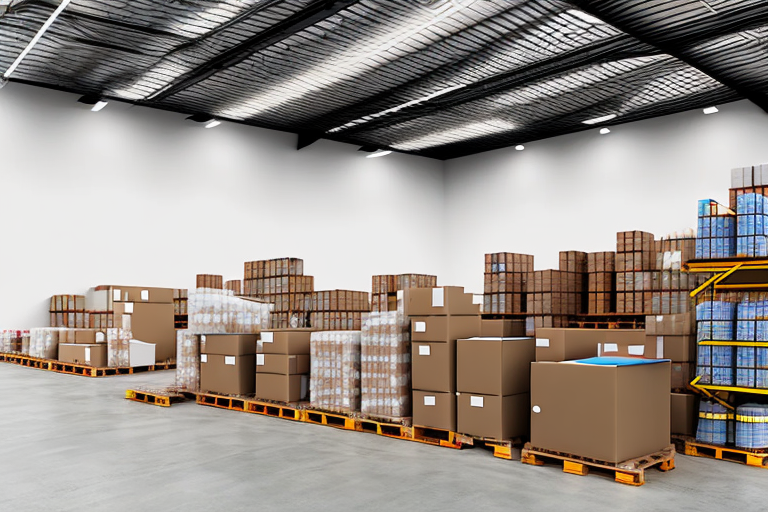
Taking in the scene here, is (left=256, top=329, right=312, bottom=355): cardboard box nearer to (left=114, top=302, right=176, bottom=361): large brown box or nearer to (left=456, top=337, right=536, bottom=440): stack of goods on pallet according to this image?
Result: (left=456, top=337, right=536, bottom=440): stack of goods on pallet

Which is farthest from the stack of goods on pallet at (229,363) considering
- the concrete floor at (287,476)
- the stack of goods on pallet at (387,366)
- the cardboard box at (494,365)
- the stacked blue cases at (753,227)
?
the stacked blue cases at (753,227)

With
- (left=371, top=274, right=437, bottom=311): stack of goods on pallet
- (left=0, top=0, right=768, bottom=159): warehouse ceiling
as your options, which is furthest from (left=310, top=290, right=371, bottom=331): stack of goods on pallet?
(left=0, top=0, right=768, bottom=159): warehouse ceiling

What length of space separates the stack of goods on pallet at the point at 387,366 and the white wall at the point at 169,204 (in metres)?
10.5

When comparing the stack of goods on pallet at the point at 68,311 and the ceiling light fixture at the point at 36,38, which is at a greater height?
the ceiling light fixture at the point at 36,38

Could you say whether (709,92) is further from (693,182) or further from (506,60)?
(506,60)

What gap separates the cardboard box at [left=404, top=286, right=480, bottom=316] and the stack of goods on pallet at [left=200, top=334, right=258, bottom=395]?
269 centimetres

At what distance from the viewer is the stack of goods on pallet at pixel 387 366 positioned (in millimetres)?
6531

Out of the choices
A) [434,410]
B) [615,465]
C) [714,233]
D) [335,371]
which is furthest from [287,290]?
[615,465]

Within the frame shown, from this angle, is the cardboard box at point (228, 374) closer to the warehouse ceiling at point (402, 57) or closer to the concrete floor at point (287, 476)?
the concrete floor at point (287, 476)

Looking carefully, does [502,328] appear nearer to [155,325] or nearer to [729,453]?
[729,453]

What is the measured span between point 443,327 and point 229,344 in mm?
3343

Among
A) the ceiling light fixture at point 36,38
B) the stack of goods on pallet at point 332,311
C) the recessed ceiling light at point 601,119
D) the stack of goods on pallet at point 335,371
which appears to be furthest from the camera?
the recessed ceiling light at point 601,119

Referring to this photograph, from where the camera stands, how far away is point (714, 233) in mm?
5816

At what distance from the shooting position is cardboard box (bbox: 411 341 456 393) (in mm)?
6047
